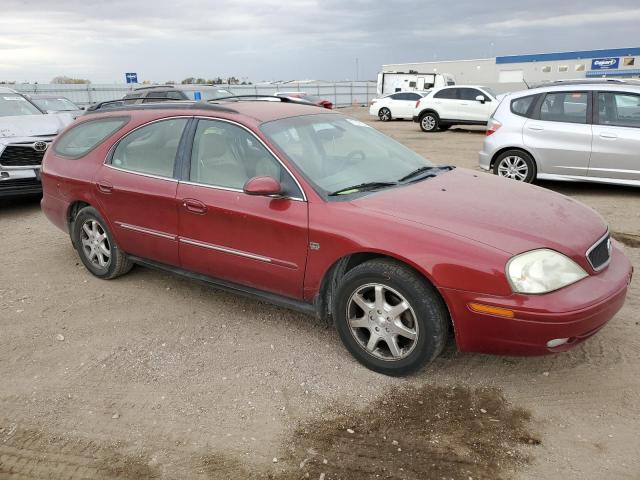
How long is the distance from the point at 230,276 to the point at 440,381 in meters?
1.65

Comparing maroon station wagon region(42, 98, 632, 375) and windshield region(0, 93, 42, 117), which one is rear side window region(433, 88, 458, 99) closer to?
windshield region(0, 93, 42, 117)

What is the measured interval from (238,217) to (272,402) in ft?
4.15

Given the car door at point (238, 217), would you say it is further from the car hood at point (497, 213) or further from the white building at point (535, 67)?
the white building at point (535, 67)

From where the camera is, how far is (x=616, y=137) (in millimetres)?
7223

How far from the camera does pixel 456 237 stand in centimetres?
293

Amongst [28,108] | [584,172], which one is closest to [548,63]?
[584,172]

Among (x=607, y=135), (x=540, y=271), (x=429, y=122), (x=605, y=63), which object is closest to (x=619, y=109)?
(x=607, y=135)

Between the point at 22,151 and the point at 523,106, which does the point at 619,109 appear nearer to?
the point at 523,106

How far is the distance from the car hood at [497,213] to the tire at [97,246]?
256cm

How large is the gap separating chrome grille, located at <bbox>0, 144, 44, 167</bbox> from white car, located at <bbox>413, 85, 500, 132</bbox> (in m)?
14.3

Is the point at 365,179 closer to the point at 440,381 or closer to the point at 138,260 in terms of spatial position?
the point at 440,381

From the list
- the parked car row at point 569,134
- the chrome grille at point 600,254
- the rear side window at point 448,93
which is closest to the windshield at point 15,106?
the parked car row at point 569,134

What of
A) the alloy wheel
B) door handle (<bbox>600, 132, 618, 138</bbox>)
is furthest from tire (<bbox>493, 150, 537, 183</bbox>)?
the alloy wheel

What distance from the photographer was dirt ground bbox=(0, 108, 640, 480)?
103 inches
